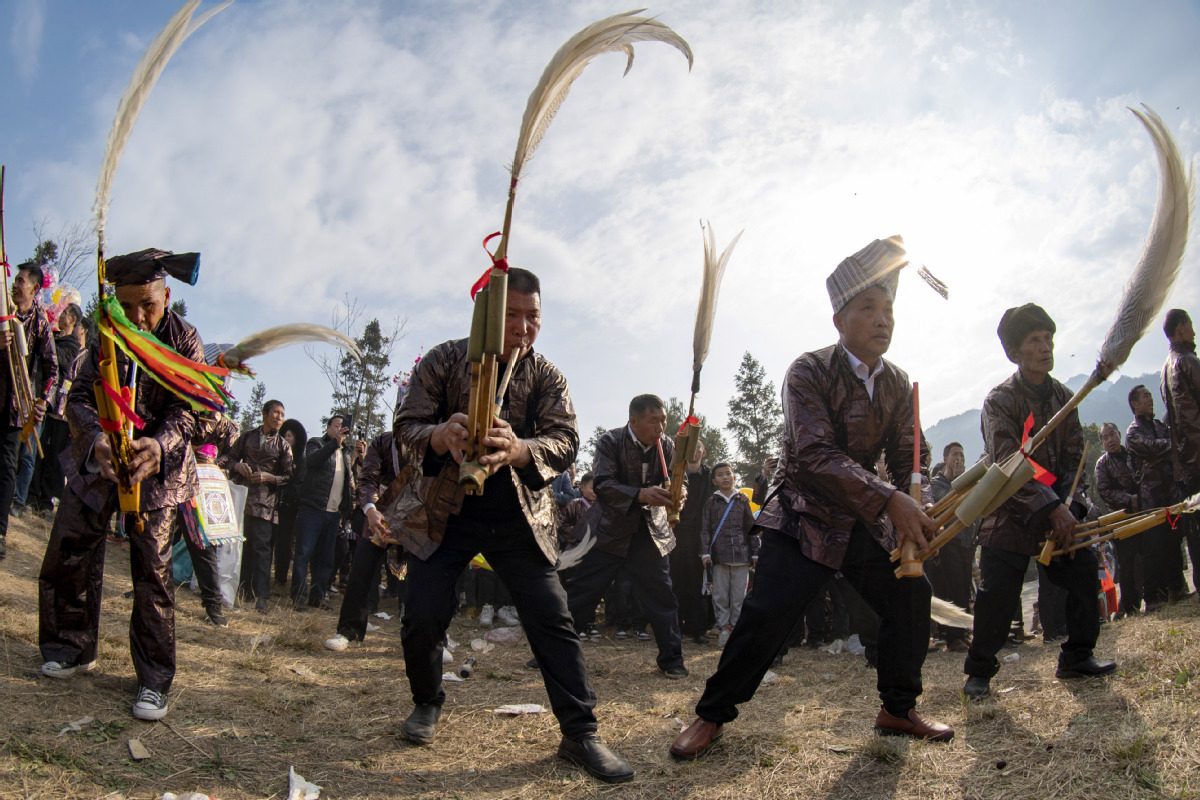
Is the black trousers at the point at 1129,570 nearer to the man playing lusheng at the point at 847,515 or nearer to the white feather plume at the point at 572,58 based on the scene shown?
the man playing lusheng at the point at 847,515

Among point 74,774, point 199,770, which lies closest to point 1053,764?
point 199,770

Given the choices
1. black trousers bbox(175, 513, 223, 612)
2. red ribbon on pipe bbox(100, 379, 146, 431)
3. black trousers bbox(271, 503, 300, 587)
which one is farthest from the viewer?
black trousers bbox(271, 503, 300, 587)

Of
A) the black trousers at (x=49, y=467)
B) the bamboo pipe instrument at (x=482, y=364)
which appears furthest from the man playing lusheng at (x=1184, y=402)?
the black trousers at (x=49, y=467)

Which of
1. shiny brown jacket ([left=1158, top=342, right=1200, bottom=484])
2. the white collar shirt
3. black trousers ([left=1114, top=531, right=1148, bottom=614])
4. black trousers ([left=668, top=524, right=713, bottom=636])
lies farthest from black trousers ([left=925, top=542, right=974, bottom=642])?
the white collar shirt

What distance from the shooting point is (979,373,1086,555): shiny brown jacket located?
407 cm

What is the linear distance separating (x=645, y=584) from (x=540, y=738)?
241cm

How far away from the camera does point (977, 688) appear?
398 centimetres

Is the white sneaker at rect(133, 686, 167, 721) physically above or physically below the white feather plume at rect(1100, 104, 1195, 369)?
below

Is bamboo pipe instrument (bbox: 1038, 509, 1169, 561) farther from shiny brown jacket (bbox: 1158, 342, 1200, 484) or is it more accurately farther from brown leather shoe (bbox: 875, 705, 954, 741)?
shiny brown jacket (bbox: 1158, 342, 1200, 484)

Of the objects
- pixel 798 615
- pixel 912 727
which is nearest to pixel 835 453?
pixel 798 615

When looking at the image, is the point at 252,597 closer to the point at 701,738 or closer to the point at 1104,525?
the point at 701,738

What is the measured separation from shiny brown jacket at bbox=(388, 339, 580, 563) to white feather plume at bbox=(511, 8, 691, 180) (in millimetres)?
1038

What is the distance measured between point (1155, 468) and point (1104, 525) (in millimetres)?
4387

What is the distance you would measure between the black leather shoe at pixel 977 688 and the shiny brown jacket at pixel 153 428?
4.36 meters
